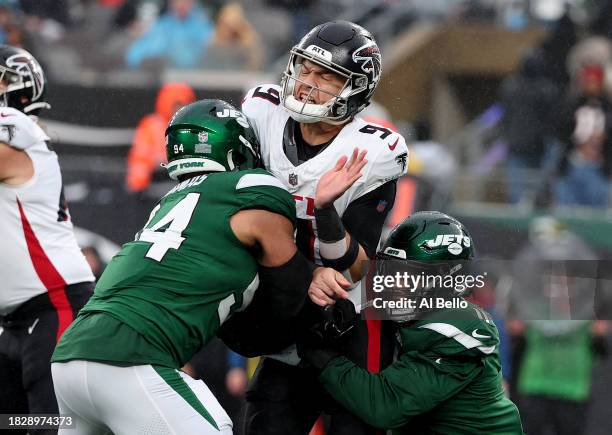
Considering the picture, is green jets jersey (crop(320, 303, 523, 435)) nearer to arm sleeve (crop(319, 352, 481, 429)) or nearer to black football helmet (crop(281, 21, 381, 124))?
arm sleeve (crop(319, 352, 481, 429))

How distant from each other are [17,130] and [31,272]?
605 millimetres

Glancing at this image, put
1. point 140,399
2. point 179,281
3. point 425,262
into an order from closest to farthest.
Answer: point 140,399
point 179,281
point 425,262

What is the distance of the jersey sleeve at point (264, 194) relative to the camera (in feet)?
12.0

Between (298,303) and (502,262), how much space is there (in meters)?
3.72

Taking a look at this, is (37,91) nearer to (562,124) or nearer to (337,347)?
(337,347)

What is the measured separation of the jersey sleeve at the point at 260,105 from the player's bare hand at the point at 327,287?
2.41 ft

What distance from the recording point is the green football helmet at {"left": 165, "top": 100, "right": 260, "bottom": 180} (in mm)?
3840

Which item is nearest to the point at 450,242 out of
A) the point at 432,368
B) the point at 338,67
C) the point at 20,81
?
the point at 432,368

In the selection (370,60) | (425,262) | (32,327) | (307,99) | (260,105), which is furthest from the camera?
(32,327)

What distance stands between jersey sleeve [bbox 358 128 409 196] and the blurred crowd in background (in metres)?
2.78

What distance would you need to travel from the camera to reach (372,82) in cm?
421

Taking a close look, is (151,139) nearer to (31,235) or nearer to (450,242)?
(31,235)

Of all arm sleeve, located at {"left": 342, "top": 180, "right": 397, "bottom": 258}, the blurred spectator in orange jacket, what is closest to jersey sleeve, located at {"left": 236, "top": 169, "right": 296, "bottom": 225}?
arm sleeve, located at {"left": 342, "top": 180, "right": 397, "bottom": 258}

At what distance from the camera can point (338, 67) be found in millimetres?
4074
